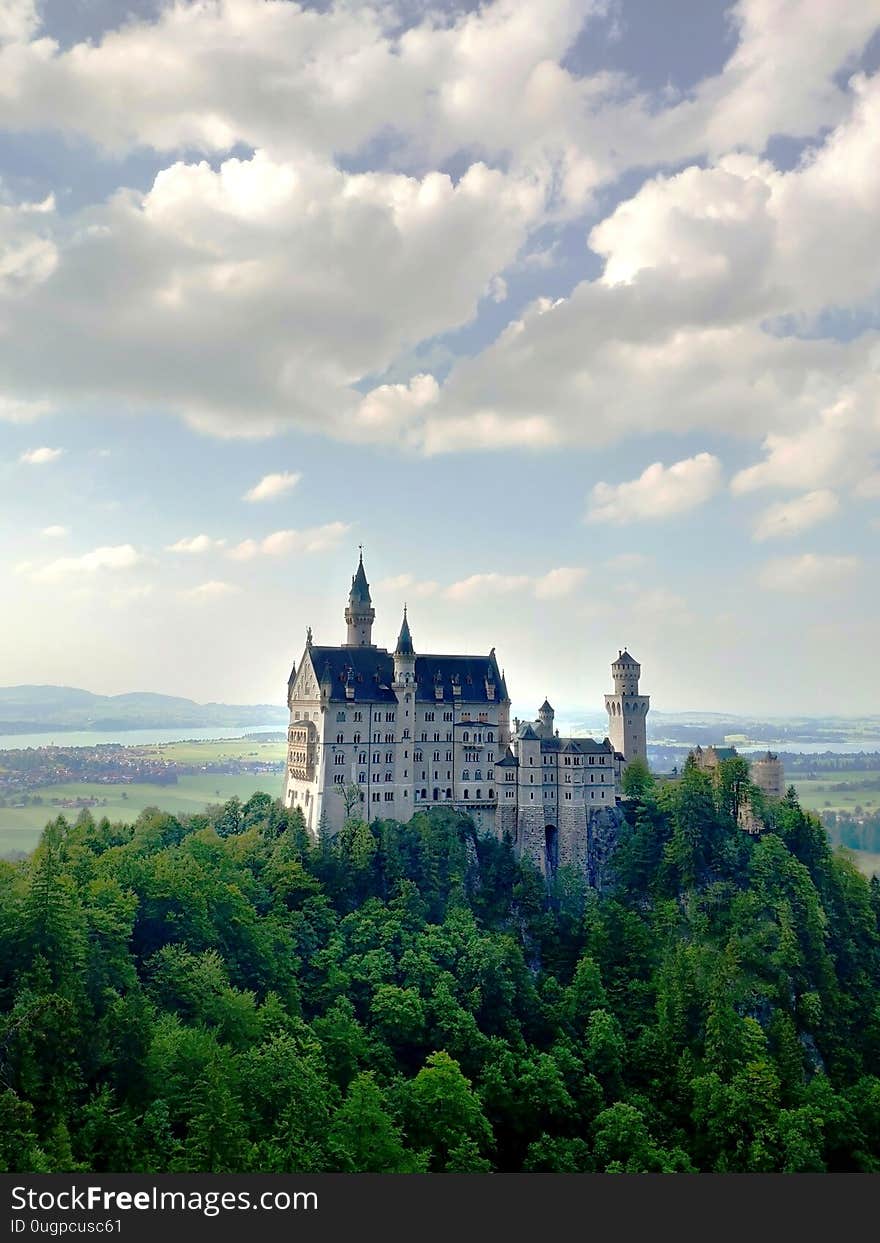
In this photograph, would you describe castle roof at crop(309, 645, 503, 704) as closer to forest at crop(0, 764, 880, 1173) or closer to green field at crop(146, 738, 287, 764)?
forest at crop(0, 764, 880, 1173)

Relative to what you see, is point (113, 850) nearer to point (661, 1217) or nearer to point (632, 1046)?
point (632, 1046)

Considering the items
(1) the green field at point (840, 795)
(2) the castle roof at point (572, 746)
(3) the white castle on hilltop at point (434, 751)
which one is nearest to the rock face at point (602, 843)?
(3) the white castle on hilltop at point (434, 751)

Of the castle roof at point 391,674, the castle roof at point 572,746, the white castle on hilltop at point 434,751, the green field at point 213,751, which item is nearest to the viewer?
the white castle on hilltop at point 434,751

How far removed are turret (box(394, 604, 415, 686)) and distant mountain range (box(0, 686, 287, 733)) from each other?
14.8 meters

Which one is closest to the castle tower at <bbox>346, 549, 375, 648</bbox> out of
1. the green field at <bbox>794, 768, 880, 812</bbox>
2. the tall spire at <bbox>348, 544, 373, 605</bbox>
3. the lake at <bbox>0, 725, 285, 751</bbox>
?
the tall spire at <bbox>348, 544, 373, 605</bbox>

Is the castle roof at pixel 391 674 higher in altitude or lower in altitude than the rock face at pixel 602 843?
higher

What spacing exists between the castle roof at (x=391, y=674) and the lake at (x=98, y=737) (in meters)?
47.7

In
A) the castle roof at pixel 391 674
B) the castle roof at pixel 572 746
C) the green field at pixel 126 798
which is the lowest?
the green field at pixel 126 798

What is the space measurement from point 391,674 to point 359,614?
8.92 metres

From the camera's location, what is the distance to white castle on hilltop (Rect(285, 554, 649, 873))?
9012cm

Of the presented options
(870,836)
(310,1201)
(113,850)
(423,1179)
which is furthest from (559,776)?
(870,836)

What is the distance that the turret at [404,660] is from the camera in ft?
306

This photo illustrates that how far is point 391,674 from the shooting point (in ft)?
311

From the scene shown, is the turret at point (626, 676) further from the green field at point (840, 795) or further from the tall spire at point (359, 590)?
the green field at point (840, 795)
